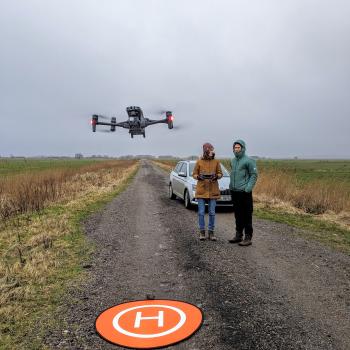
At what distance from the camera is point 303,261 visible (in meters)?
6.49

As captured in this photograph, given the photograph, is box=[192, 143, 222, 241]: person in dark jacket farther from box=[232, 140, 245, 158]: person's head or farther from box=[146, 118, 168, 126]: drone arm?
box=[146, 118, 168, 126]: drone arm

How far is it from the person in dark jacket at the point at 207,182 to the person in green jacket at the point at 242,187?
456mm

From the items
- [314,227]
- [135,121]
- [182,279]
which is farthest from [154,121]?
[182,279]

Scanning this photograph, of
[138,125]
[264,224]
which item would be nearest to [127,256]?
[264,224]

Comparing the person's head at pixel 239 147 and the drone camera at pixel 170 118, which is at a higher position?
the drone camera at pixel 170 118

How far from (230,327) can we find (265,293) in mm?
1175

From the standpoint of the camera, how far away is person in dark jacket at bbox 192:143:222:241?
810 cm

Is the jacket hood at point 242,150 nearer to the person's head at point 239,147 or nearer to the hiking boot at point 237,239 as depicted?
the person's head at point 239,147

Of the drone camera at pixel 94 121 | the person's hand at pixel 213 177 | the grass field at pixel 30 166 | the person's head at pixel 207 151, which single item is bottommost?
the grass field at pixel 30 166

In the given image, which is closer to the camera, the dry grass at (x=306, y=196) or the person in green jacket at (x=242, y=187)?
the person in green jacket at (x=242, y=187)

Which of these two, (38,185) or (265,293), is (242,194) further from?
(38,185)

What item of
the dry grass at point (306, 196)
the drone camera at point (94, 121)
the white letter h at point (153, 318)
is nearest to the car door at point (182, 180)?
the dry grass at point (306, 196)

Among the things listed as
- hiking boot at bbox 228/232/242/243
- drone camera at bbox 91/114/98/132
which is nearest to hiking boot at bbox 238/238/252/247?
hiking boot at bbox 228/232/242/243

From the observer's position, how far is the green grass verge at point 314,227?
8.12 meters
